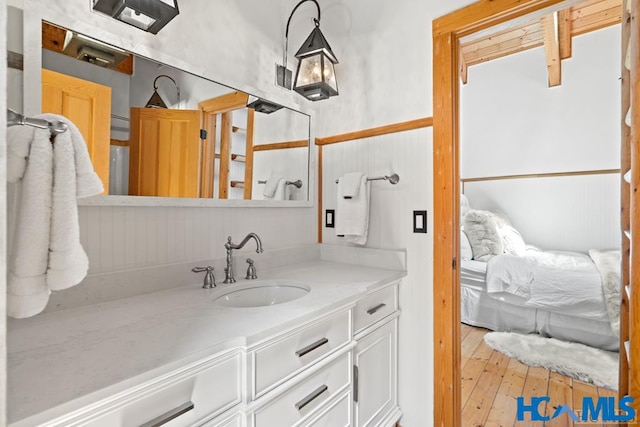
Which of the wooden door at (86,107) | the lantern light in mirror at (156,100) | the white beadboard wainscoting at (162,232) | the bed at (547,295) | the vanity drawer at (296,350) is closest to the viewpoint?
the vanity drawer at (296,350)

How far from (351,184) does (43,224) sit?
→ 4.30 feet

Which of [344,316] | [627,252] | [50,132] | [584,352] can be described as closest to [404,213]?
[344,316]

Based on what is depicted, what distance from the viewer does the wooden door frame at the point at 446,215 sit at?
1.42m

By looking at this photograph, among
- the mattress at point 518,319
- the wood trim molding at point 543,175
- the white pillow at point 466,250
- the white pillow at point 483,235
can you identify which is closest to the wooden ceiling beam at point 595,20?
the wood trim molding at point 543,175

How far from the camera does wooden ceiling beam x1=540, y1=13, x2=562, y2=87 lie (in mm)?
2791

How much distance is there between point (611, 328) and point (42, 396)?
2954 mm

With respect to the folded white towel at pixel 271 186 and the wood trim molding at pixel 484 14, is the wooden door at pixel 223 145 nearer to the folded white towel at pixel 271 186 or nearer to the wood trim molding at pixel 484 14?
the folded white towel at pixel 271 186

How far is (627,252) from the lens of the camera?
1170 millimetres

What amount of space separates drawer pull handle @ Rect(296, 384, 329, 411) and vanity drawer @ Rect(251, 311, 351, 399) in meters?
0.11

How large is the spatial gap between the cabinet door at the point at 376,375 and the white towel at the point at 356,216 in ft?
1.57

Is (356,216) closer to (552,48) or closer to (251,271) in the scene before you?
(251,271)

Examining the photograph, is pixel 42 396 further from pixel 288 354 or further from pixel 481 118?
pixel 481 118

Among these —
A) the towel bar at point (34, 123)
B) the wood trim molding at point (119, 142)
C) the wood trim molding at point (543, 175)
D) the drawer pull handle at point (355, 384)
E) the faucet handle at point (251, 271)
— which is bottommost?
the drawer pull handle at point (355, 384)

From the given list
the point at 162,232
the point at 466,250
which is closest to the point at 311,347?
the point at 162,232
